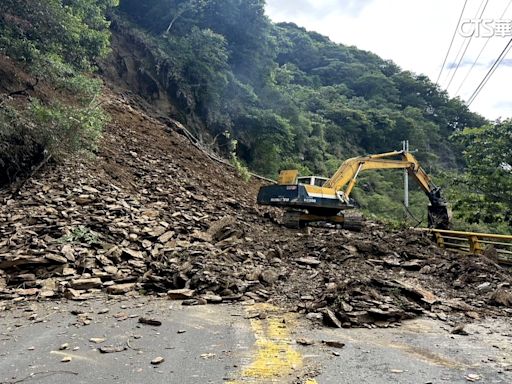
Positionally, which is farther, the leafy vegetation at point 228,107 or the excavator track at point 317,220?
the excavator track at point 317,220

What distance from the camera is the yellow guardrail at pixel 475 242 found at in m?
9.30

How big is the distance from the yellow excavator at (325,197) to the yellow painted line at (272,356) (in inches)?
251

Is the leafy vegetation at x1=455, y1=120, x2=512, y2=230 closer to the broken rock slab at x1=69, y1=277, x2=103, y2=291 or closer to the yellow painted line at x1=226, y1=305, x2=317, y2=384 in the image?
the yellow painted line at x1=226, y1=305, x2=317, y2=384

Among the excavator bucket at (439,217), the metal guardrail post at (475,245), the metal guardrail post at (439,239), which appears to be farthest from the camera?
the excavator bucket at (439,217)

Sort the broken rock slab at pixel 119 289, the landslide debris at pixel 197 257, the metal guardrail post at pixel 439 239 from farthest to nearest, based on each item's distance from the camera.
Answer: the metal guardrail post at pixel 439 239
the broken rock slab at pixel 119 289
the landslide debris at pixel 197 257

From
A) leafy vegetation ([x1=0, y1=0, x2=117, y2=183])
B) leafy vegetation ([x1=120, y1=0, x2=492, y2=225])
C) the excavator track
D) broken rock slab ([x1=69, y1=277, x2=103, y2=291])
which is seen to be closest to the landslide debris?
broken rock slab ([x1=69, y1=277, x2=103, y2=291])

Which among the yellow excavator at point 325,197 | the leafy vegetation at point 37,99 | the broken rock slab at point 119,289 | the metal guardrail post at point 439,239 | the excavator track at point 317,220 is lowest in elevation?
the broken rock slab at point 119,289

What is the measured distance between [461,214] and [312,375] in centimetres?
1279

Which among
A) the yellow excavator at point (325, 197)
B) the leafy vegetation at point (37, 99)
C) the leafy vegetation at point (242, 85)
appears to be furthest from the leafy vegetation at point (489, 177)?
the leafy vegetation at point (37, 99)

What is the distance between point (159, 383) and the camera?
8.89ft

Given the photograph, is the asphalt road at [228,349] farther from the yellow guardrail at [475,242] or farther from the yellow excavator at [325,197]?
the yellow excavator at [325,197]

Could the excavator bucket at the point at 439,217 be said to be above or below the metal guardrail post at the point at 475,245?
above

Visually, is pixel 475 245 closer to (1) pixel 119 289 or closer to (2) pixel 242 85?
(1) pixel 119 289

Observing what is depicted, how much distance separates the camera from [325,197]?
10.9 meters
